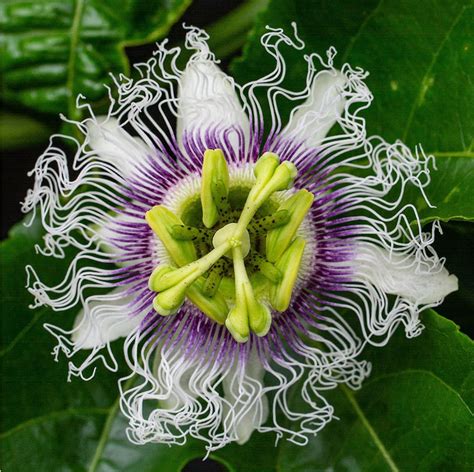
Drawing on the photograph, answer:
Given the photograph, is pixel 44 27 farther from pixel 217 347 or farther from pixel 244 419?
pixel 244 419

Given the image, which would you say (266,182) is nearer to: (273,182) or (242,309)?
(273,182)

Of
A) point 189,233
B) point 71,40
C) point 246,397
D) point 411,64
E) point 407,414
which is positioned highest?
point 71,40

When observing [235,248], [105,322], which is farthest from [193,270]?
[105,322]

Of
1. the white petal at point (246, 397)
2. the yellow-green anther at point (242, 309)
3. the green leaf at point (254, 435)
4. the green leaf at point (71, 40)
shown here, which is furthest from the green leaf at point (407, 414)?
the green leaf at point (71, 40)

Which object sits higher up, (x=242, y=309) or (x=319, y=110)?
(x=319, y=110)

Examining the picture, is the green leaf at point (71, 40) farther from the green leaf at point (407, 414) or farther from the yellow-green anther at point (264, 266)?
the green leaf at point (407, 414)

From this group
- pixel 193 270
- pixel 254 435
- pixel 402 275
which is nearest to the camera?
pixel 193 270

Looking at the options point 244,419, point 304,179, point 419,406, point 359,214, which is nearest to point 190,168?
point 304,179
